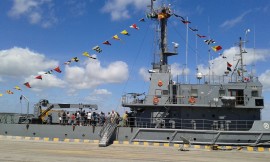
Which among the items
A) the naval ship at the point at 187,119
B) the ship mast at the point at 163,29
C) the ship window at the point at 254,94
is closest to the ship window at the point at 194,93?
the naval ship at the point at 187,119

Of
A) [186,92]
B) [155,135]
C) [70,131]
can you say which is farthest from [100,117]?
[186,92]

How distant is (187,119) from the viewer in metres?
20.7

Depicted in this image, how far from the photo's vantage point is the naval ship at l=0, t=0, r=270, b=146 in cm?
1964

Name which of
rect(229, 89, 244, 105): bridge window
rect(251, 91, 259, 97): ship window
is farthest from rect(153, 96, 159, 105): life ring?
rect(251, 91, 259, 97): ship window

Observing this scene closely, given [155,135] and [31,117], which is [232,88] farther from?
[31,117]

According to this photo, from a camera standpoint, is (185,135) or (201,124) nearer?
(185,135)

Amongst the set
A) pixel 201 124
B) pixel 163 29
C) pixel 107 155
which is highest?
pixel 163 29

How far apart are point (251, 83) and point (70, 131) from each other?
41.4 ft

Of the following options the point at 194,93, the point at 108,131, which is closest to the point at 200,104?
the point at 194,93

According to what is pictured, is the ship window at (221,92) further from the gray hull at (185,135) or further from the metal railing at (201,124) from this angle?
the gray hull at (185,135)

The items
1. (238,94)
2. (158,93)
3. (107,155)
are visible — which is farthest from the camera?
(158,93)

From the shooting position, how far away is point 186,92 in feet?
69.6

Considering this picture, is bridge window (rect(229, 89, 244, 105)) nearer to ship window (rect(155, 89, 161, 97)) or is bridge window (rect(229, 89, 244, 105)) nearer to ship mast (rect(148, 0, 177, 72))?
ship window (rect(155, 89, 161, 97))

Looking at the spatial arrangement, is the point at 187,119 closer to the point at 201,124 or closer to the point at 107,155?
the point at 201,124
